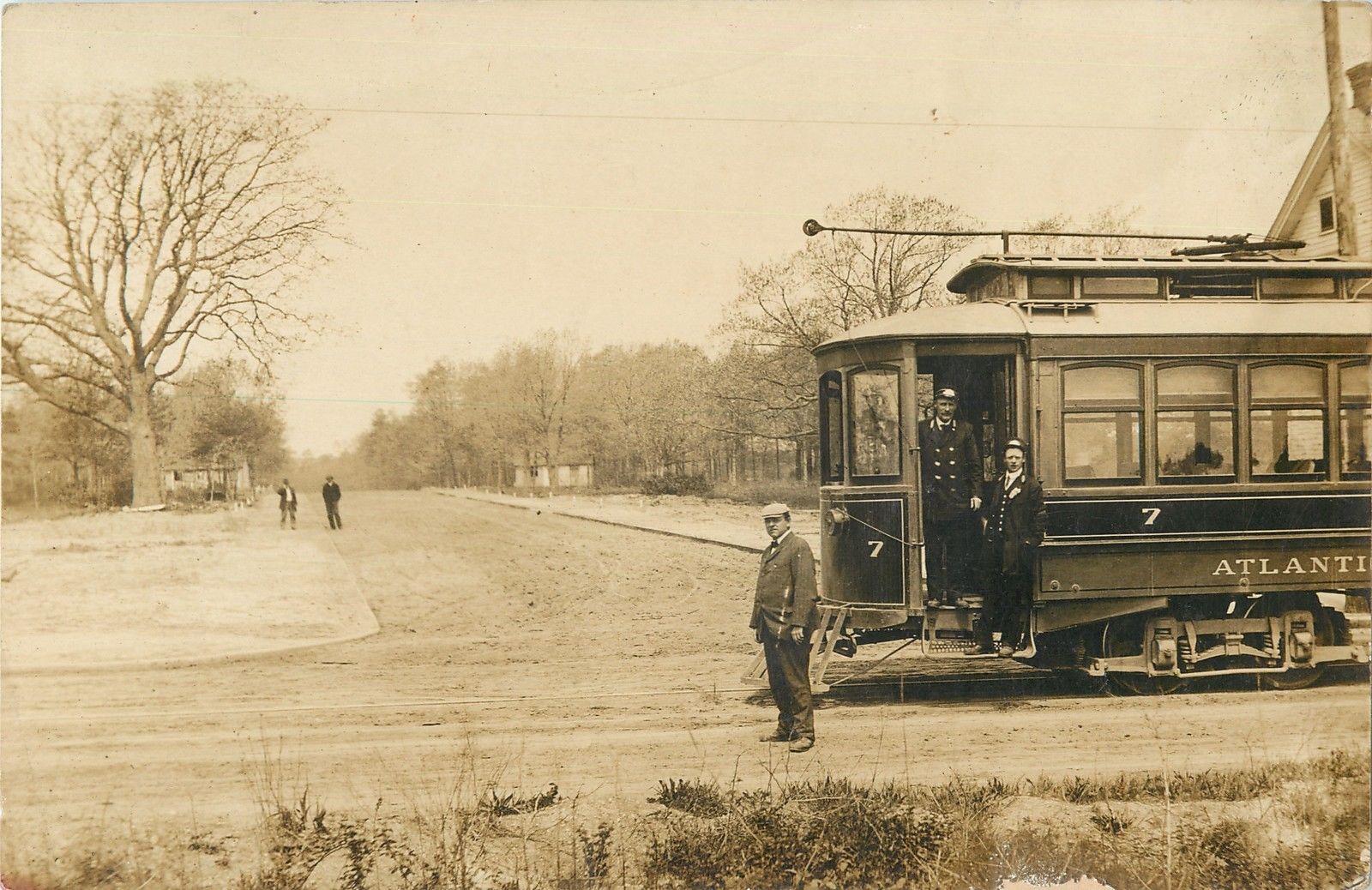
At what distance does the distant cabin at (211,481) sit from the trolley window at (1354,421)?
25.0ft

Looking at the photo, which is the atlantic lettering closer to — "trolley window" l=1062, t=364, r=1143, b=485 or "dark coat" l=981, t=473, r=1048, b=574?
"trolley window" l=1062, t=364, r=1143, b=485

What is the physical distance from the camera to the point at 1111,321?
6.16 meters

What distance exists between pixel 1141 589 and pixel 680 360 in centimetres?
361

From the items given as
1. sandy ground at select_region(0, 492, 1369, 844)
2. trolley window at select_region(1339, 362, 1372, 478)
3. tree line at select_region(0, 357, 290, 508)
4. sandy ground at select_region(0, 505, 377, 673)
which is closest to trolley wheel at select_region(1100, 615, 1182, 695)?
sandy ground at select_region(0, 492, 1369, 844)

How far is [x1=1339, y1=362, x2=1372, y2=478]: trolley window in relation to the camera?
247 inches

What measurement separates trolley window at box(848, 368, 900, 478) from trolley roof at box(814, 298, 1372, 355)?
0.95 ft

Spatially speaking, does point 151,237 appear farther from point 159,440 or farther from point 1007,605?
point 1007,605

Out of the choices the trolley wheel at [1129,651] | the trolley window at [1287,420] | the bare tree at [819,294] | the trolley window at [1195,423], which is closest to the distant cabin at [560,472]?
the bare tree at [819,294]

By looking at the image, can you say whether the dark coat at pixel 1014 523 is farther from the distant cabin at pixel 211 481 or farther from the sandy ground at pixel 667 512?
the distant cabin at pixel 211 481

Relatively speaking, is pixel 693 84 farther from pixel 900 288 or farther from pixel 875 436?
pixel 875 436

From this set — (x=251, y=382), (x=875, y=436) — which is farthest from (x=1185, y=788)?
(x=251, y=382)

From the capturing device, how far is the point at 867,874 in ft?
17.0

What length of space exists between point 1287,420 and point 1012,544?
219 cm

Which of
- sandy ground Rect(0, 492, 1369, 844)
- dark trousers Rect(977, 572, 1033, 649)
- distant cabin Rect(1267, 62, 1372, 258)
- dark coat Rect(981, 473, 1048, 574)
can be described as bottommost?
sandy ground Rect(0, 492, 1369, 844)
